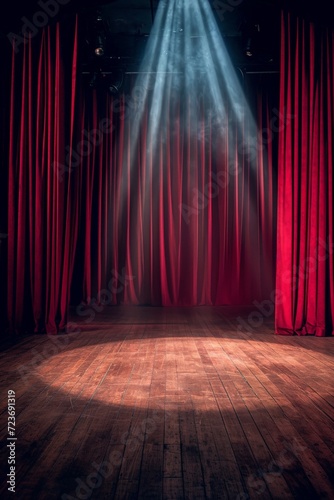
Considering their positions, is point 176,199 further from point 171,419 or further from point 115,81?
point 171,419

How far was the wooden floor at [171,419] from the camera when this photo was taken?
1.50m

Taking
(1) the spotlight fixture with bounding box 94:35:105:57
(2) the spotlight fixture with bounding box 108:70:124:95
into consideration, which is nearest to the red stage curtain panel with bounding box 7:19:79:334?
(1) the spotlight fixture with bounding box 94:35:105:57

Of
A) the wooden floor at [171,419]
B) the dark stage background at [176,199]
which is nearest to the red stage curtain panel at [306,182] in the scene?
the wooden floor at [171,419]

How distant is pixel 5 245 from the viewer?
4.33 meters

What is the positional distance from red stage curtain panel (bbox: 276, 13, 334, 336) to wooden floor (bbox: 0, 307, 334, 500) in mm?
506

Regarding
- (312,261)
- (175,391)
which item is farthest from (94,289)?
(175,391)

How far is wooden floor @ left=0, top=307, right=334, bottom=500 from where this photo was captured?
1.50 meters

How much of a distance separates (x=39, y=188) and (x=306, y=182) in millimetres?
2664

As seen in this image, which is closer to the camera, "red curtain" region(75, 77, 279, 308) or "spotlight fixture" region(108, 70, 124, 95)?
"spotlight fixture" region(108, 70, 124, 95)

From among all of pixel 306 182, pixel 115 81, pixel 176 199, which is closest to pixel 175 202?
pixel 176 199

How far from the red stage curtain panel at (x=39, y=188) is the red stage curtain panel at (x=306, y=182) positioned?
2167mm

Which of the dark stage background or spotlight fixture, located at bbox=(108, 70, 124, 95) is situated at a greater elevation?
spotlight fixture, located at bbox=(108, 70, 124, 95)

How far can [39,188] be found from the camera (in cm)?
429

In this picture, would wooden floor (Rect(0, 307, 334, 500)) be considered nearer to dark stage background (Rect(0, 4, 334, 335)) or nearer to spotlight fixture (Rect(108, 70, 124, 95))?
dark stage background (Rect(0, 4, 334, 335))
